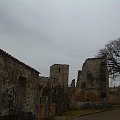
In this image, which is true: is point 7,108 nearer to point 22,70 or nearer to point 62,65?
point 22,70

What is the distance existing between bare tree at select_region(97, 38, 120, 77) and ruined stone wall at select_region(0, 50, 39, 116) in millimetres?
28908

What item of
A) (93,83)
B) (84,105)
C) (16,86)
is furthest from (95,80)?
(16,86)

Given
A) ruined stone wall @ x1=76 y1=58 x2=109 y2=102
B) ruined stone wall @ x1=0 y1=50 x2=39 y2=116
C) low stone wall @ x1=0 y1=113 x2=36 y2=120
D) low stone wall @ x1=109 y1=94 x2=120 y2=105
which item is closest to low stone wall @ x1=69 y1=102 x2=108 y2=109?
ruined stone wall @ x1=76 y1=58 x2=109 y2=102

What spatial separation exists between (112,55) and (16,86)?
33311mm

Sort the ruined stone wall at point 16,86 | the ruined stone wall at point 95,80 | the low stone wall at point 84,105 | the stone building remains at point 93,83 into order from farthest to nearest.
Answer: the ruined stone wall at point 95,80
the stone building remains at point 93,83
the low stone wall at point 84,105
the ruined stone wall at point 16,86

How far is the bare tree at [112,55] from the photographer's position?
4334cm

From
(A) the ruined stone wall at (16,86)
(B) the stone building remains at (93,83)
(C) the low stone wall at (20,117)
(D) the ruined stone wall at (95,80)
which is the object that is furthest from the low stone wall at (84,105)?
(C) the low stone wall at (20,117)

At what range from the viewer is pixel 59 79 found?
46406mm

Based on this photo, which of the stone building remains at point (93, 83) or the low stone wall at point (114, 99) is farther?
the low stone wall at point (114, 99)

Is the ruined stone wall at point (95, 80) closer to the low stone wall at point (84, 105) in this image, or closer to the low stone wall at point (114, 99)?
the low stone wall at point (84, 105)

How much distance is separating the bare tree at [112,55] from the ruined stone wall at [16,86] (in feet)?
94.8

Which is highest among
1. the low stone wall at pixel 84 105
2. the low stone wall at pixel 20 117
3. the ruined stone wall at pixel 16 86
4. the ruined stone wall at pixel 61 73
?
the ruined stone wall at pixel 61 73

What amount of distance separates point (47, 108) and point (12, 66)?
7.60 meters

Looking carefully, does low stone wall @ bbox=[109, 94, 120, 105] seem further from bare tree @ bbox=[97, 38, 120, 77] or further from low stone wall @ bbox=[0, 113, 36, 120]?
low stone wall @ bbox=[0, 113, 36, 120]
